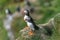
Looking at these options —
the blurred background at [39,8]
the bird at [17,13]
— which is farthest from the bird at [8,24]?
the bird at [17,13]

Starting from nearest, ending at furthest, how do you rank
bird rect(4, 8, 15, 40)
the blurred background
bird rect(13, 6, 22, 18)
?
bird rect(4, 8, 15, 40) < the blurred background < bird rect(13, 6, 22, 18)

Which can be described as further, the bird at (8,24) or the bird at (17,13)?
the bird at (17,13)

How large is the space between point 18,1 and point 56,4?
556 centimetres

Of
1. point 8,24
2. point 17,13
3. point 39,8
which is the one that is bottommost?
point 8,24

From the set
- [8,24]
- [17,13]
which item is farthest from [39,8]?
[8,24]

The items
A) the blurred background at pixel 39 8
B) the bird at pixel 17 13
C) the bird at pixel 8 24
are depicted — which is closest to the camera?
the bird at pixel 8 24

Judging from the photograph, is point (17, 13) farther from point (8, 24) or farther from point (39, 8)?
point (8, 24)

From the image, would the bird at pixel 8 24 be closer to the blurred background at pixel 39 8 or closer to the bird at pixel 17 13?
the blurred background at pixel 39 8

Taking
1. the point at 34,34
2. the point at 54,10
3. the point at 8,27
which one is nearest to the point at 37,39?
the point at 34,34

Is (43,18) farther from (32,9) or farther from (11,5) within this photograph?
(11,5)

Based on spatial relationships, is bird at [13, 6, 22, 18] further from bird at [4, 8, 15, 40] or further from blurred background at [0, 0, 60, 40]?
bird at [4, 8, 15, 40]

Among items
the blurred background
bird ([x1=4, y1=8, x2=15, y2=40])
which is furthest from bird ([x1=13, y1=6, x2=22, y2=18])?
bird ([x1=4, y1=8, x2=15, y2=40])

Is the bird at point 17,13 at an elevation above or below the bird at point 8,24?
above

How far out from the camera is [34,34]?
10.6 m
